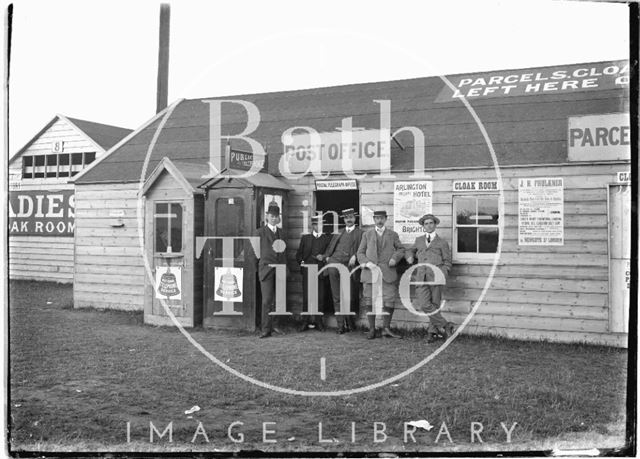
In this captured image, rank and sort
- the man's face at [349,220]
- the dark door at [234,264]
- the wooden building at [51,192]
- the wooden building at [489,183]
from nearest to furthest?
1. the wooden building at [489,183]
2. the dark door at [234,264]
3. the man's face at [349,220]
4. the wooden building at [51,192]

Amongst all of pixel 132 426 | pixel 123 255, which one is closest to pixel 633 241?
pixel 132 426

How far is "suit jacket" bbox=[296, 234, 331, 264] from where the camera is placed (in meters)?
11.1

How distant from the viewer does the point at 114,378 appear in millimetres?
7594

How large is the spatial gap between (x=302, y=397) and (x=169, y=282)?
5168mm

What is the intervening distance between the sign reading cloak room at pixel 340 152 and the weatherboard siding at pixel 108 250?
407cm

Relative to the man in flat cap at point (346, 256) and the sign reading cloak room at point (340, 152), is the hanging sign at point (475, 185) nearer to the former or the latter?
the sign reading cloak room at point (340, 152)

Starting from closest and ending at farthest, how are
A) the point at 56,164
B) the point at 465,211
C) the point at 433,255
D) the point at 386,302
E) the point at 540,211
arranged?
the point at 433,255
the point at 540,211
the point at 386,302
the point at 465,211
the point at 56,164

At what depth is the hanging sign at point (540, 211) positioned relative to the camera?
985 centimetres

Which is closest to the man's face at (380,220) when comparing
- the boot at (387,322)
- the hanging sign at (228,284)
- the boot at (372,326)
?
the boot at (387,322)

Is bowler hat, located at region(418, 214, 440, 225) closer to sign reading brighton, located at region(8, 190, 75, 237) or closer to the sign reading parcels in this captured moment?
the sign reading parcels

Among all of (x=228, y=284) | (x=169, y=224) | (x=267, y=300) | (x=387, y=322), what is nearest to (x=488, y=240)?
(x=387, y=322)

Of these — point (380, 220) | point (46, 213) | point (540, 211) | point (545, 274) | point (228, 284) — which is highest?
point (46, 213)

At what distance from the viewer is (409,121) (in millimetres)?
11852

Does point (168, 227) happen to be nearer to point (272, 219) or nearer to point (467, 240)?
point (272, 219)
